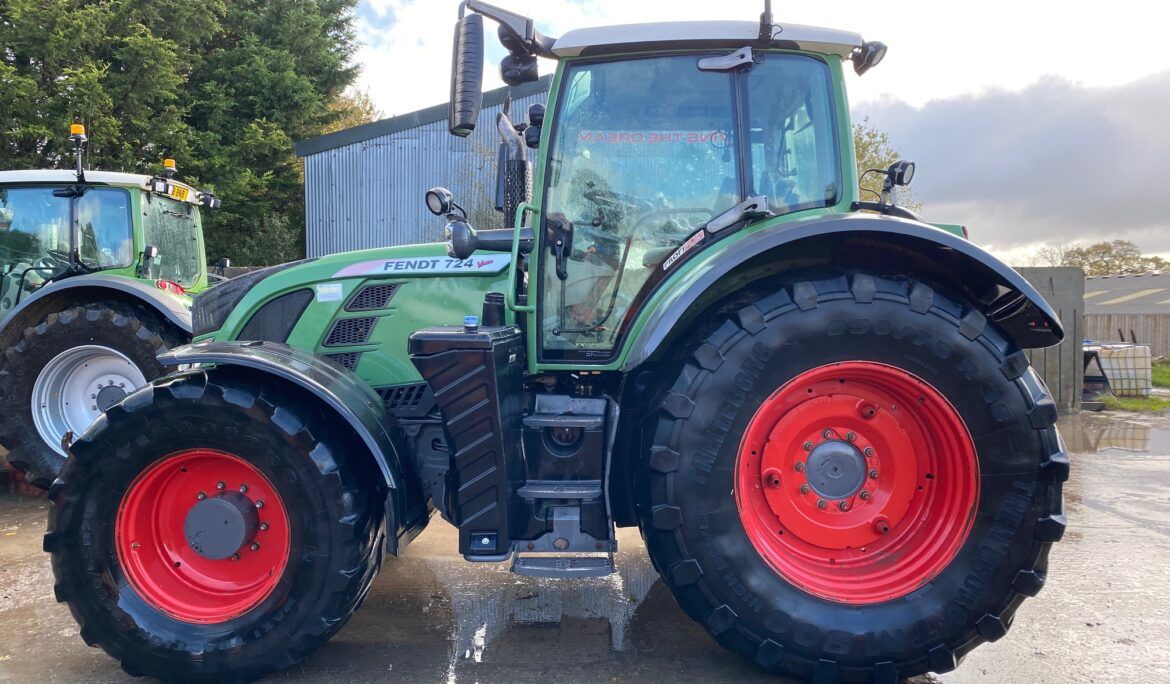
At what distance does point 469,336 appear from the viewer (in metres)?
2.62

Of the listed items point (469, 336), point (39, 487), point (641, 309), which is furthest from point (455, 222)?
point (39, 487)

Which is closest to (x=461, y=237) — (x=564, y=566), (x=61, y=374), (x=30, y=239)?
(x=564, y=566)

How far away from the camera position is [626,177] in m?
2.89

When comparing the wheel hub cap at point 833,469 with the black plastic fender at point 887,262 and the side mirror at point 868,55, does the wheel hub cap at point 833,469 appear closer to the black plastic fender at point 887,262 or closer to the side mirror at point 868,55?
the black plastic fender at point 887,262

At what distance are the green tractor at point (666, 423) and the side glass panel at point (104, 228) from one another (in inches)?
165

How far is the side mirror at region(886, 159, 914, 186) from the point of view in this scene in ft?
10.2

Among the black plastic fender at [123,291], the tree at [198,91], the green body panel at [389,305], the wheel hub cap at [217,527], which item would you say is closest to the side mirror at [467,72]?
the green body panel at [389,305]

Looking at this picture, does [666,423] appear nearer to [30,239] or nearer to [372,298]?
[372,298]

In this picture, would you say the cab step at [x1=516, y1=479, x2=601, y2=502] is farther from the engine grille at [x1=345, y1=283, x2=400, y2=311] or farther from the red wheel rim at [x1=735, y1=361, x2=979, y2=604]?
the engine grille at [x1=345, y1=283, x2=400, y2=311]

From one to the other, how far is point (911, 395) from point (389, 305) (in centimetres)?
224

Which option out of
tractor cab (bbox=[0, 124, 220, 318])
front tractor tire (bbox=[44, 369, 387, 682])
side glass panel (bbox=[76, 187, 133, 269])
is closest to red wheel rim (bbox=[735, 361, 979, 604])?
front tractor tire (bbox=[44, 369, 387, 682])

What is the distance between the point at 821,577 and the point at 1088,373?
10394 mm

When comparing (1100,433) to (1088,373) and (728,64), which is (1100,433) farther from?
(728,64)

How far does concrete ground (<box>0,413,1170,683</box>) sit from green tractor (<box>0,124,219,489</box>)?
53.7 inches
